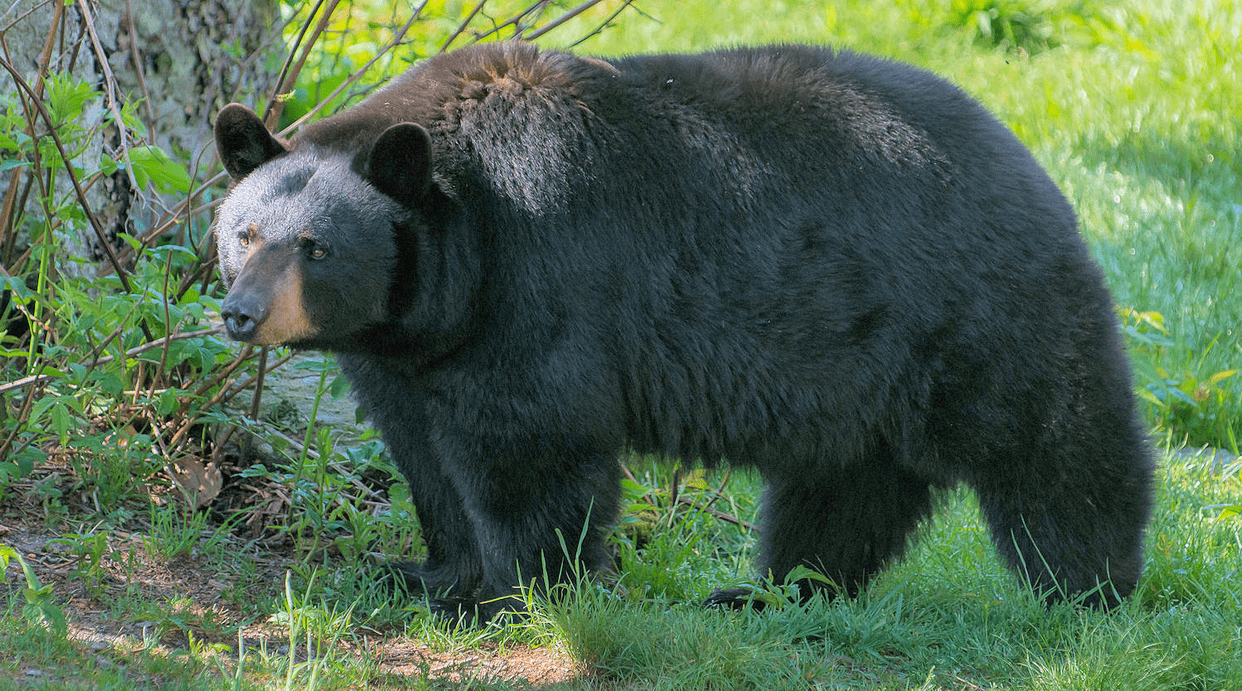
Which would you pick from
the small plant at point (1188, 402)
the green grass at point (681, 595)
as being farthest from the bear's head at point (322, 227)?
the small plant at point (1188, 402)

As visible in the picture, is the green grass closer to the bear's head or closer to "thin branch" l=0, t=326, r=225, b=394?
"thin branch" l=0, t=326, r=225, b=394

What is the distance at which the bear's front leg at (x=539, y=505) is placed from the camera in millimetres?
4137

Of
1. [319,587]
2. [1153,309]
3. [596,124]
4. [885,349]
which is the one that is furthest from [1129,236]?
[319,587]

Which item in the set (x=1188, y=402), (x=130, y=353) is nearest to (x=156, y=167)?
(x=130, y=353)

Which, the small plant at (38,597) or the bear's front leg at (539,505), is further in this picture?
the bear's front leg at (539,505)

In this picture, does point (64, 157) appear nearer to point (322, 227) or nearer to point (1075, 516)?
point (322, 227)

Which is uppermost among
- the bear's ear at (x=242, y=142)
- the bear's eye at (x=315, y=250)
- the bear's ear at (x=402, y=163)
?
the bear's ear at (x=242, y=142)

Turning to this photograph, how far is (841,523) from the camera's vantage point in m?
5.02

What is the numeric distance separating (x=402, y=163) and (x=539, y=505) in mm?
1207

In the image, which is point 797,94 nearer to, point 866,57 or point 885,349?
point 866,57

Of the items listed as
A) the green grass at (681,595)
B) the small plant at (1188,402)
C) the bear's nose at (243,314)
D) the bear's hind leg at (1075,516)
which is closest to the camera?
the bear's nose at (243,314)

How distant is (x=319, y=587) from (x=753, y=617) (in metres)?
1.57

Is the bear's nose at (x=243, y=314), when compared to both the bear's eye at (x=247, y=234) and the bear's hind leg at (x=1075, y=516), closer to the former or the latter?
the bear's eye at (x=247, y=234)

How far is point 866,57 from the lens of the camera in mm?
4633
